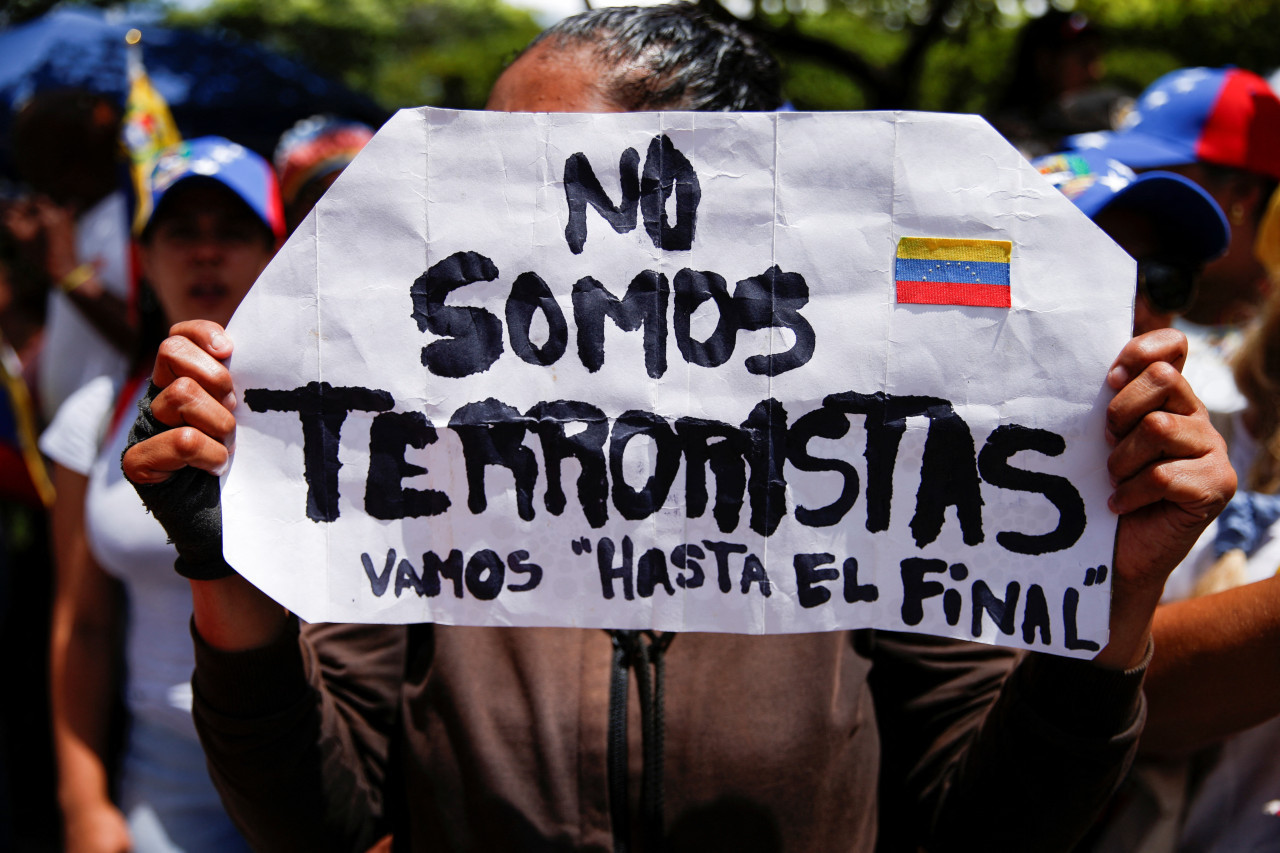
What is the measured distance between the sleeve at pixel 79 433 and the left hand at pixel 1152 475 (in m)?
2.20

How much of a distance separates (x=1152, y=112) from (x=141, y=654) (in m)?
2.85

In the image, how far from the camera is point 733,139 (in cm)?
123

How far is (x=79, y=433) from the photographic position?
7.70 ft

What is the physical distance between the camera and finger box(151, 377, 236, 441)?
1199 millimetres

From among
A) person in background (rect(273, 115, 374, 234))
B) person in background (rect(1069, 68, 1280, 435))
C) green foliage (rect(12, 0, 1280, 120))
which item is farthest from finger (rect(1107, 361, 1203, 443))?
person in background (rect(273, 115, 374, 234))

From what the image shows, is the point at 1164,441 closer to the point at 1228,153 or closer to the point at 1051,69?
the point at 1228,153

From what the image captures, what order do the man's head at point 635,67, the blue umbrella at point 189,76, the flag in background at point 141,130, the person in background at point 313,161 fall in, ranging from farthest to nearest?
the blue umbrella at point 189,76 → the person in background at point 313,161 → the flag in background at point 141,130 → the man's head at point 635,67

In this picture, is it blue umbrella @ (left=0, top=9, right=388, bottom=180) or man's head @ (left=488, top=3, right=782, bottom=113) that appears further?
blue umbrella @ (left=0, top=9, right=388, bottom=180)

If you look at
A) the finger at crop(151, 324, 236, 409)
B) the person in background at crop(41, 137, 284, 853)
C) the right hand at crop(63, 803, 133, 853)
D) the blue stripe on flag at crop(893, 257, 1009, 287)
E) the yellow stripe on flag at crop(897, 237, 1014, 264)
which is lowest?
the right hand at crop(63, 803, 133, 853)

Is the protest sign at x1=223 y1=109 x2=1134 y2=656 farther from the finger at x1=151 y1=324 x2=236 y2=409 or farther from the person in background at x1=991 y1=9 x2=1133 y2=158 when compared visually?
the person in background at x1=991 y1=9 x2=1133 y2=158

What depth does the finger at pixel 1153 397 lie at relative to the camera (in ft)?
3.75

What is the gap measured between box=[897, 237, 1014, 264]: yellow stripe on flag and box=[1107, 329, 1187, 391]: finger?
18 centimetres

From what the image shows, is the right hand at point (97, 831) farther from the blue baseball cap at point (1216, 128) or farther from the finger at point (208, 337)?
the blue baseball cap at point (1216, 128)

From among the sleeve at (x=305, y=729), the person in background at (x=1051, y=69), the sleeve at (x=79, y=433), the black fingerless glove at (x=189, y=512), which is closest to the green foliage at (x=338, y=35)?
the person in background at (x=1051, y=69)
